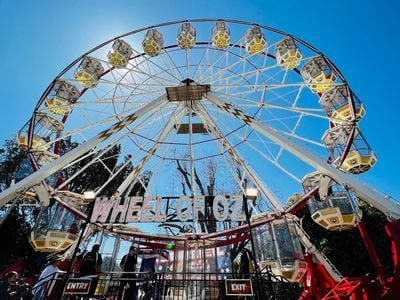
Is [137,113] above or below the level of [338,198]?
above

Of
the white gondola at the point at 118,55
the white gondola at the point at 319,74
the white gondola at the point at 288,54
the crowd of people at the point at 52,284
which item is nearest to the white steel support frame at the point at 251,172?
the white gondola at the point at 288,54

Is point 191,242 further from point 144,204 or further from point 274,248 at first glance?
point 144,204

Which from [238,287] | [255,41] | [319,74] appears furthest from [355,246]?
[238,287]

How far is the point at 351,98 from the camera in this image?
9922 millimetres

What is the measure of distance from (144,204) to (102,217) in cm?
139

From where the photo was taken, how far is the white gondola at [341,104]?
9.91 metres

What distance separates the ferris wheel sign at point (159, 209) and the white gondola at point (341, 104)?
198 inches

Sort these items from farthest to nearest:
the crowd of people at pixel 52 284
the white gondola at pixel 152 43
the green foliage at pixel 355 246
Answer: the green foliage at pixel 355 246, the white gondola at pixel 152 43, the crowd of people at pixel 52 284

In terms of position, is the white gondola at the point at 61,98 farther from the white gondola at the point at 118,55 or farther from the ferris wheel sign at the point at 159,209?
the ferris wheel sign at the point at 159,209

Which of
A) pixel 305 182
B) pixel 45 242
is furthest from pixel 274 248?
pixel 45 242

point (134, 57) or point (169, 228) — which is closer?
point (134, 57)

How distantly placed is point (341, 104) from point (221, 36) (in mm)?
6195

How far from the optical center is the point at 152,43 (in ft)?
40.1

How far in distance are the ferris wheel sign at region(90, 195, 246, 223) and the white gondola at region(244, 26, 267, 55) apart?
7.21 meters
